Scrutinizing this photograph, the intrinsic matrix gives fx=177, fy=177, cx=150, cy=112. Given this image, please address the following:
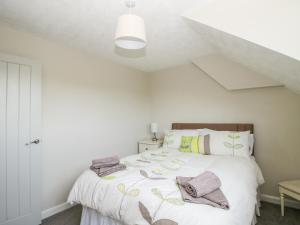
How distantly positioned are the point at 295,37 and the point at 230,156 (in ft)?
5.60

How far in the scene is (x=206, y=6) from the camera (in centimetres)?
164

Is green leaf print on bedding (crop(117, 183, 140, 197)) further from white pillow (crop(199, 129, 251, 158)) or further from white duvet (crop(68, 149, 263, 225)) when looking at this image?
white pillow (crop(199, 129, 251, 158))

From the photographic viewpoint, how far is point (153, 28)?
83.0 inches

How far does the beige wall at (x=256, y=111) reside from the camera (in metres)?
2.54

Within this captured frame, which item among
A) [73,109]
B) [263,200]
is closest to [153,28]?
[73,109]

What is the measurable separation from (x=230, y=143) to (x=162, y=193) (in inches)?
65.2

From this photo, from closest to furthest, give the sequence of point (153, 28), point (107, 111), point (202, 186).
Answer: point (202, 186), point (153, 28), point (107, 111)

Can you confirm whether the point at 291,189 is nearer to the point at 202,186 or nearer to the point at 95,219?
the point at 202,186

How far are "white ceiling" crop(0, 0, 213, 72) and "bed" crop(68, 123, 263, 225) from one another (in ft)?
5.32

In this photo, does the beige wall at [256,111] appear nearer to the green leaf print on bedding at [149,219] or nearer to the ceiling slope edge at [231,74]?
the ceiling slope edge at [231,74]

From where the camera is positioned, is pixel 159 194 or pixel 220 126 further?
pixel 220 126

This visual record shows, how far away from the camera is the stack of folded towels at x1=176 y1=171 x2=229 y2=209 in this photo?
1.24 metres

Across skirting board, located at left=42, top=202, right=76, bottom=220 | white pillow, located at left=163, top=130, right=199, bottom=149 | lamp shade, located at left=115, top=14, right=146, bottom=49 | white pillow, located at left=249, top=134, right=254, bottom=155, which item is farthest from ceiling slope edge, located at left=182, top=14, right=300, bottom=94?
skirting board, located at left=42, top=202, right=76, bottom=220

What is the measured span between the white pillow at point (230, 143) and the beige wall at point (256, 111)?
1.29ft
